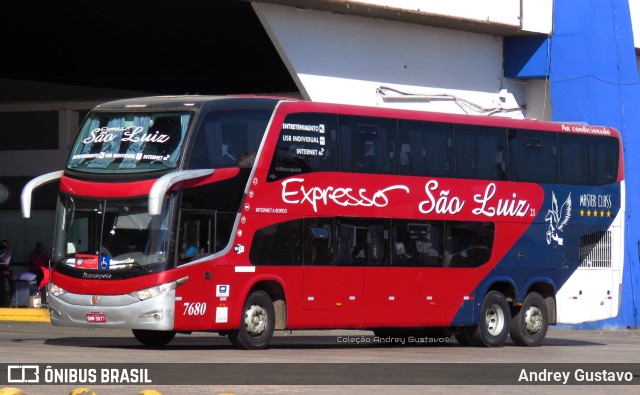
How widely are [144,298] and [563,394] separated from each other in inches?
295

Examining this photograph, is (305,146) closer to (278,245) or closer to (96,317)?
(278,245)

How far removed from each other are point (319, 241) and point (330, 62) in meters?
7.86

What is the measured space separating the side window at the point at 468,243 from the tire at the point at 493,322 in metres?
0.81

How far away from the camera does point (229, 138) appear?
20625mm

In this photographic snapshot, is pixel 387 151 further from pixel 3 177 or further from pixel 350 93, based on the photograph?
pixel 3 177

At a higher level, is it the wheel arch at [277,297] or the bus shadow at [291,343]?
the wheel arch at [277,297]

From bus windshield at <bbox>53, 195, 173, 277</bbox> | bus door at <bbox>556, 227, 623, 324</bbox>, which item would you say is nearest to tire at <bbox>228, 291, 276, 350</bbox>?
bus windshield at <bbox>53, 195, 173, 277</bbox>

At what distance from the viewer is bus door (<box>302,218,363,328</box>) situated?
2184 centimetres

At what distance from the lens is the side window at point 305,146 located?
2122 centimetres

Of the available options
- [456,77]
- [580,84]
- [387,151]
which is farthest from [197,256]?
[580,84]

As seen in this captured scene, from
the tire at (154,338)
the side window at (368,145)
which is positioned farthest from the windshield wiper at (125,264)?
the side window at (368,145)

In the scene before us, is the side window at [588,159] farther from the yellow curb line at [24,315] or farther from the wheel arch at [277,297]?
the yellow curb line at [24,315]

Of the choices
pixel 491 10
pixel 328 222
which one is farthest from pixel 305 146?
pixel 491 10

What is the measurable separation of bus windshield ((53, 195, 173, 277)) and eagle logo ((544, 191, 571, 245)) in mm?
8660
